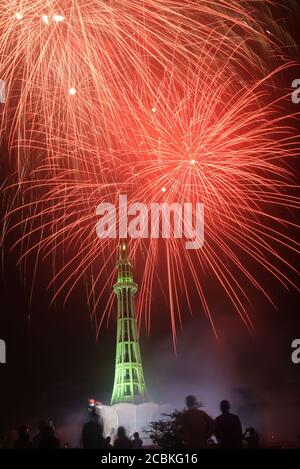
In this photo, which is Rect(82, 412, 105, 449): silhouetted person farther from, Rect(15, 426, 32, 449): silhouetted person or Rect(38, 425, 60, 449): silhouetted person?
Rect(15, 426, 32, 449): silhouetted person

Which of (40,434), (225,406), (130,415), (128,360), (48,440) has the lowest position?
Result: (48,440)

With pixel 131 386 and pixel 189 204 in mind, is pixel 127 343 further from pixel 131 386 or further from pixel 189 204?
pixel 189 204

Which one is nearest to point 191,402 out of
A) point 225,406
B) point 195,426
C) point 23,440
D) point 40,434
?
point 195,426

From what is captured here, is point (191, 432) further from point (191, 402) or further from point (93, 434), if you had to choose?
point (93, 434)

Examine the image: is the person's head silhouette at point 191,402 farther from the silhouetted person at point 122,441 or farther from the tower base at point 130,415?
the tower base at point 130,415

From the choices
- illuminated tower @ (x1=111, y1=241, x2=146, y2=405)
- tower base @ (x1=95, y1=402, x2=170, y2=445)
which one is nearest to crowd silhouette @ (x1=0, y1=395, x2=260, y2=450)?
illuminated tower @ (x1=111, y1=241, x2=146, y2=405)
